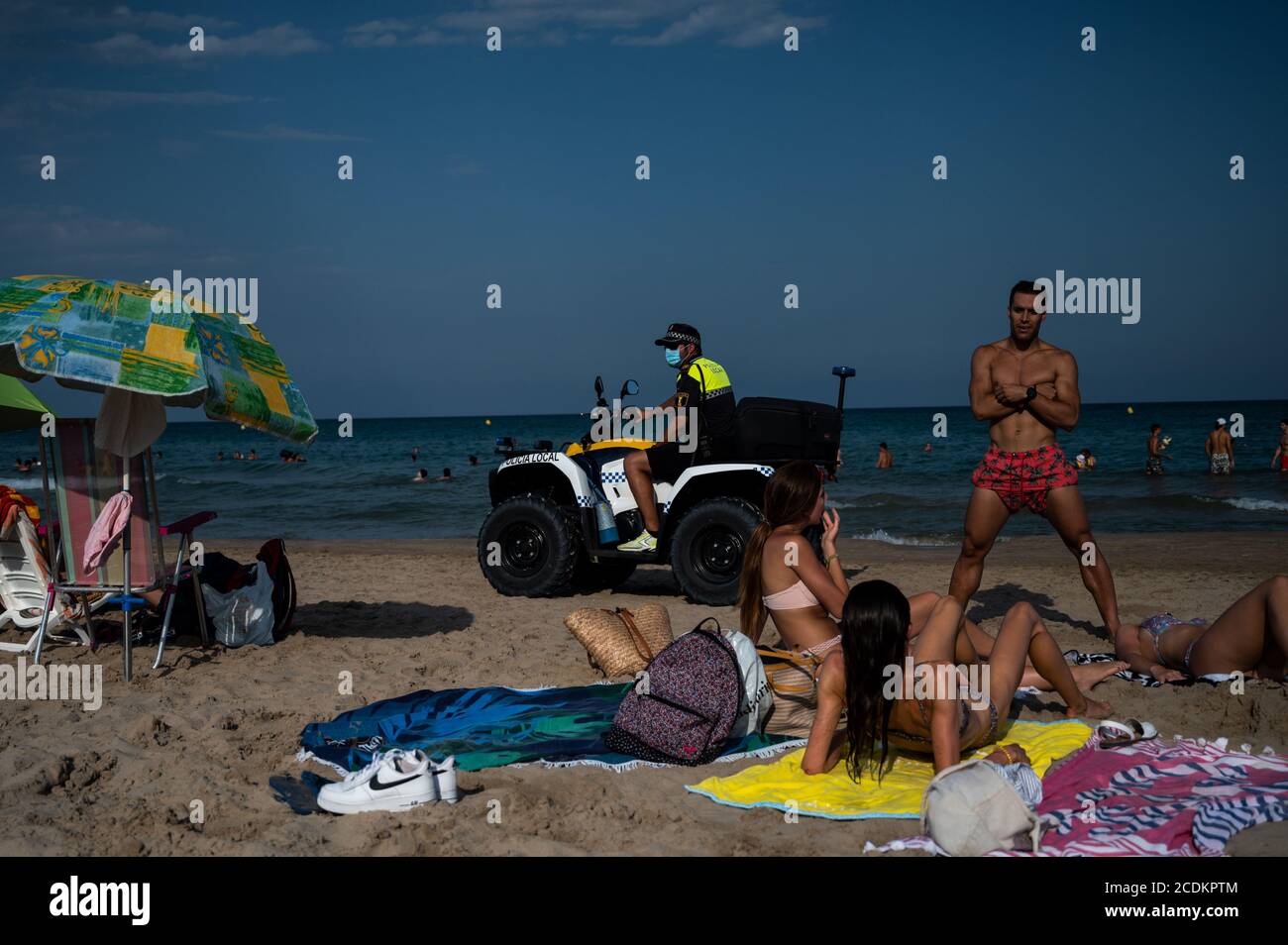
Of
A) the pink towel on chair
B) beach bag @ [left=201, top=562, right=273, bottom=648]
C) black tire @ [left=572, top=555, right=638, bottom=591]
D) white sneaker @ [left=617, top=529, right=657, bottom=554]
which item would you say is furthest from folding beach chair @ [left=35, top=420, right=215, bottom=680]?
black tire @ [left=572, top=555, right=638, bottom=591]

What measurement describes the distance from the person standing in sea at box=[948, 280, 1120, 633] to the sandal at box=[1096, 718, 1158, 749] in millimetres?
1663

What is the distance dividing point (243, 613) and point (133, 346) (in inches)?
80.4

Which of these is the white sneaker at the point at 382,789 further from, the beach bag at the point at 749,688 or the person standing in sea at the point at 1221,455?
the person standing in sea at the point at 1221,455

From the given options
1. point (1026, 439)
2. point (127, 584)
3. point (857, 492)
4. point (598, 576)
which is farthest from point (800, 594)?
point (857, 492)

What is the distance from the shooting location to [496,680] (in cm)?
634

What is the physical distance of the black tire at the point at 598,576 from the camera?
9727 mm

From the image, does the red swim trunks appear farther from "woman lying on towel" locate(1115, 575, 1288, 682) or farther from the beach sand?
the beach sand

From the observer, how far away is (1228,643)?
531 centimetres

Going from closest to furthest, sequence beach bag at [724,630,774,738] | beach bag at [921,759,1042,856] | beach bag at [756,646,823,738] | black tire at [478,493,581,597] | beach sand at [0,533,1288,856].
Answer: beach bag at [921,759,1042,856] < beach sand at [0,533,1288,856] < beach bag at [724,630,774,738] < beach bag at [756,646,823,738] < black tire at [478,493,581,597]

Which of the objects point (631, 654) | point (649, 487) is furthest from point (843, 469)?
point (631, 654)

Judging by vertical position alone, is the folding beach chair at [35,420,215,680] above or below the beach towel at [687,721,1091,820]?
above

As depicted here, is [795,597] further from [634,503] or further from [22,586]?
[22,586]

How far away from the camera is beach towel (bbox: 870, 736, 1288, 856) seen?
350 centimetres

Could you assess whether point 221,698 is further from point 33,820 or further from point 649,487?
point 649,487
